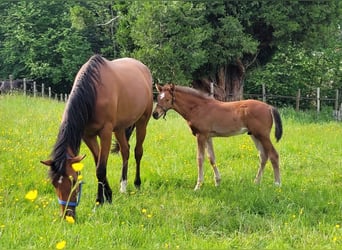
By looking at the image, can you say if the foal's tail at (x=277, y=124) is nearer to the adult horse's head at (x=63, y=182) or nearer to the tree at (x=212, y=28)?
the adult horse's head at (x=63, y=182)

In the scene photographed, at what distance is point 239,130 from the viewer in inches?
268

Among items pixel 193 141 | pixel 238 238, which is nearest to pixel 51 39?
pixel 193 141

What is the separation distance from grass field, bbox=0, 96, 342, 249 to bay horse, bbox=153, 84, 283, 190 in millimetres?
400

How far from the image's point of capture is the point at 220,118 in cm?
684

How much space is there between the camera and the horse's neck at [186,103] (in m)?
6.98

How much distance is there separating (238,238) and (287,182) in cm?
255

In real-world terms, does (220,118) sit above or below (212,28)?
below

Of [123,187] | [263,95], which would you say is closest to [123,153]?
[123,187]

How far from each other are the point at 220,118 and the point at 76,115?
2659mm

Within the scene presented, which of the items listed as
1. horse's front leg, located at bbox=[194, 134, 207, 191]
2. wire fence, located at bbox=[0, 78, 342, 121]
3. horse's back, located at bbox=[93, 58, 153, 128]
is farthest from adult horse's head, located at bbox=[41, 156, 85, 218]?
wire fence, located at bbox=[0, 78, 342, 121]

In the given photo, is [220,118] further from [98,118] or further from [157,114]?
[98,118]

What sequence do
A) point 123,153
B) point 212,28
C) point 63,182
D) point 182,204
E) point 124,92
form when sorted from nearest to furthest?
1. point 63,182
2. point 182,204
3. point 124,92
4. point 123,153
5. point 212,28

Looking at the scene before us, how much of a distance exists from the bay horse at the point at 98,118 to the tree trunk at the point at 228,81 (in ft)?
49.0

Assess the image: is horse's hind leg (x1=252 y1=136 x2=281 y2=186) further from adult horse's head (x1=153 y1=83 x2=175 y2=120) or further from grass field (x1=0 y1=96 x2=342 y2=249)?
adult horse's head (x1=153 y1=83 x2=175 y2=120)
